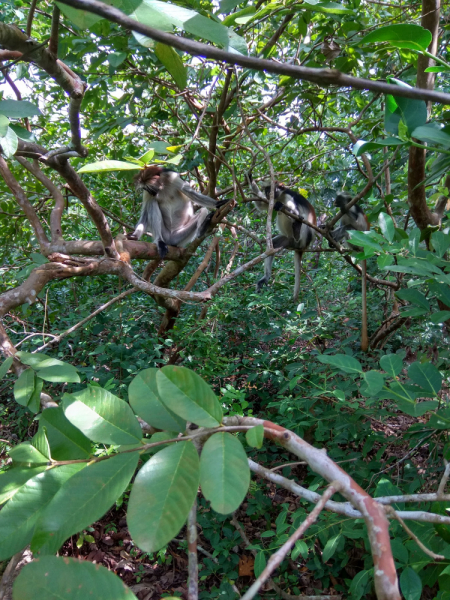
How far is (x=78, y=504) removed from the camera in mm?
460

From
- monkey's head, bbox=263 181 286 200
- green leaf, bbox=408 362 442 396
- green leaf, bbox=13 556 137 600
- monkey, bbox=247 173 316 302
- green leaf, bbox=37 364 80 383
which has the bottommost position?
monkey, bbox=247 173 316 302

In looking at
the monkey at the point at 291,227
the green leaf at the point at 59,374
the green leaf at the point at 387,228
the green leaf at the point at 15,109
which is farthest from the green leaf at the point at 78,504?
the monkey at the point at 291,227

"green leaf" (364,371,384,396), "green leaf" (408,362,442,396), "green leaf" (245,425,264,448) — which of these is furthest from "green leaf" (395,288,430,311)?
"green leaf" (245,425,264,448)

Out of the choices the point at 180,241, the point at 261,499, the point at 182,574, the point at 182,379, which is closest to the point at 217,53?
the point at 182,379

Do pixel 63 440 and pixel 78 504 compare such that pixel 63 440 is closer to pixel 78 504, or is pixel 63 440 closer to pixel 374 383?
pixel 78 504

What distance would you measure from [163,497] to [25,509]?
0.21 m

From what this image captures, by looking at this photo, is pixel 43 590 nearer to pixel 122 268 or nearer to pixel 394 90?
pixel 394 90

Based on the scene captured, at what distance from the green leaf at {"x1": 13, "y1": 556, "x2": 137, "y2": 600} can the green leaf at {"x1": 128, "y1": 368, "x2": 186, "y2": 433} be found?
0.68ft

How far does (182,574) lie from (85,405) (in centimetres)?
290

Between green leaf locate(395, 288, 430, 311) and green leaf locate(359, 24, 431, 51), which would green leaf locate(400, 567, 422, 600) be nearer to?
green leaf locate(395, 288, 430, 311)

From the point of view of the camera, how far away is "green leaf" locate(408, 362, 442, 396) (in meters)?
1.05

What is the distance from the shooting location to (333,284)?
5191mm

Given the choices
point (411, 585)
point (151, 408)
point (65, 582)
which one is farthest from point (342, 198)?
point (65, 582)

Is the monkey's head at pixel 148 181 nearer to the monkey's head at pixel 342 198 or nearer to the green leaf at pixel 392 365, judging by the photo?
the monkey's head at pixel 342 198
